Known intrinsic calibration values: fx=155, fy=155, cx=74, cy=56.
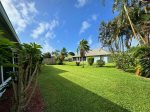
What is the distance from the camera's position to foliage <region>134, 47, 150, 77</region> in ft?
48.8

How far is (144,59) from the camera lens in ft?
49.5

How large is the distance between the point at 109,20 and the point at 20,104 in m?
28.7

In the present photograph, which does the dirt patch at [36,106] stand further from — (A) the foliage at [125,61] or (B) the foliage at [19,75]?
(A) the foliage at [125,61]

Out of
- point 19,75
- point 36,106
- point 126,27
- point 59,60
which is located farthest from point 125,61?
point 59,60

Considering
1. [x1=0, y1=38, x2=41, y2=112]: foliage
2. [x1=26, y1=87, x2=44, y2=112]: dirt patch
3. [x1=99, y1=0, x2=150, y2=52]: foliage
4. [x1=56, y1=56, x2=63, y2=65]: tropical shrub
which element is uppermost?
[x1=99, y1=0, x2=150, y2=52]: foliage

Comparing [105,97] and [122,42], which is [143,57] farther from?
[122,42]

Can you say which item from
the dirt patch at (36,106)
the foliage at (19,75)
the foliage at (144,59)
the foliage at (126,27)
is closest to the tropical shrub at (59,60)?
the foliage at (126,27)

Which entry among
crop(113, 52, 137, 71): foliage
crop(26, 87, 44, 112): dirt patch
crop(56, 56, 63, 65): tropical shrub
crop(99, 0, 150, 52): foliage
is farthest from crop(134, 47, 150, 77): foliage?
crop(56, 56, 63, 65): tropical shrub

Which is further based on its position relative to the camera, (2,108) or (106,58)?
(106,58)

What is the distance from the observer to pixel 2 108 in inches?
216

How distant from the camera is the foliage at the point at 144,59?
14.9m

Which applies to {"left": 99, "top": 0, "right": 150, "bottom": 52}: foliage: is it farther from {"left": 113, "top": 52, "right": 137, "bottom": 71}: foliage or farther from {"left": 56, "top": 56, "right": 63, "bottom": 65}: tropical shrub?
{"left": 56, "top": 56, "right": 63, "bottom": 65}: tropical shrub

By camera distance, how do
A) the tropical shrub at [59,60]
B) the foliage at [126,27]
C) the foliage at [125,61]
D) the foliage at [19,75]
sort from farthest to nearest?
the tropical shrub at [59,60], the foliage at [125,61], the foliage at [126,27], the foliage at [19,75]

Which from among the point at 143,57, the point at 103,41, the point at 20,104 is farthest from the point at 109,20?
the point at 20,104
